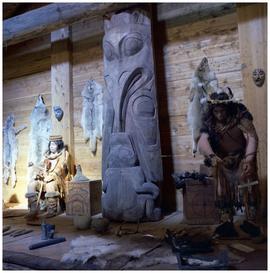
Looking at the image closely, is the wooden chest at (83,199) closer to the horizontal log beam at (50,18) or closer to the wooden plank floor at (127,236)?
the wooden plank floor at (127,236)

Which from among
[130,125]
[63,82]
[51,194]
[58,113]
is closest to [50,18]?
[63,82]

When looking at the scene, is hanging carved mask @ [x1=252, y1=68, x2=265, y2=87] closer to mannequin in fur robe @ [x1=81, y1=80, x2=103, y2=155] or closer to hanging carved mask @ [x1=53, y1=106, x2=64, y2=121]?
mannequin in fur robe @ [x1=81, y1=80, x2=103, y2=155]

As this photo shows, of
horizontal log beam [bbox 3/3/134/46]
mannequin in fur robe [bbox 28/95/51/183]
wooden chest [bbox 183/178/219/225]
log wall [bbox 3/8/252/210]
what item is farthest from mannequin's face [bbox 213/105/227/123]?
mannequin in fur robe [bbox 28/95/51/183]

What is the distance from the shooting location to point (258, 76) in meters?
2.92

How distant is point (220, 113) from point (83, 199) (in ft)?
5.87

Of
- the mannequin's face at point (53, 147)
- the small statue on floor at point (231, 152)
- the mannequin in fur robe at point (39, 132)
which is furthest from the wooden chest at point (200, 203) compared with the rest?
the mannequin in fur robe at point (39, 132)

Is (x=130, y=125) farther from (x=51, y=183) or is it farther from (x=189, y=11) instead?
(x=189, y=11)

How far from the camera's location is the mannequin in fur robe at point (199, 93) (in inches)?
127

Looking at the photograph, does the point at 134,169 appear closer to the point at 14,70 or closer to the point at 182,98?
the point at 182,98

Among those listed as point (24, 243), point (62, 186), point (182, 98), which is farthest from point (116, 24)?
point (24, 243)

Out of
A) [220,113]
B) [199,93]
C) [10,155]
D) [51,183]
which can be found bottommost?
[51,183]

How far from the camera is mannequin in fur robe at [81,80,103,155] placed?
391 cm

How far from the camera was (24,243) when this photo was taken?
2.33 meters

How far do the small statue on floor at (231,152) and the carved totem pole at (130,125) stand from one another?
0.75 metres
